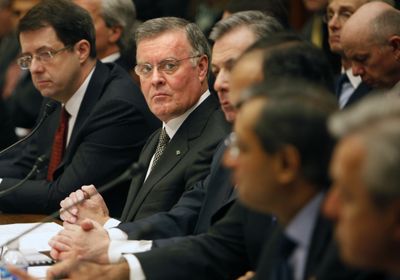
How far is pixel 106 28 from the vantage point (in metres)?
5.14

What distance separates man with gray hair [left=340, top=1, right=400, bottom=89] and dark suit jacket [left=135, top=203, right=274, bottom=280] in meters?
1.11

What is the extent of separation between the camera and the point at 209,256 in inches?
108

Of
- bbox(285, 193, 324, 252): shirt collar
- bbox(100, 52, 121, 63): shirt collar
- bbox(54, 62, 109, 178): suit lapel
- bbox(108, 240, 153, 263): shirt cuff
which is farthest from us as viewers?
bbox(100, 52, 121, 63): shirt collar

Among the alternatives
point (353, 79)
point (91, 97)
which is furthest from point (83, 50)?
point (353, 79)

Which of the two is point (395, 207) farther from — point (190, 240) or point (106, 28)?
point (106, 28)

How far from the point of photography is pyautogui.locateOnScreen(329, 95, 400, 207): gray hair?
1.70 m

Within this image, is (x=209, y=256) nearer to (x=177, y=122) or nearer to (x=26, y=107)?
(x=177, y=122)

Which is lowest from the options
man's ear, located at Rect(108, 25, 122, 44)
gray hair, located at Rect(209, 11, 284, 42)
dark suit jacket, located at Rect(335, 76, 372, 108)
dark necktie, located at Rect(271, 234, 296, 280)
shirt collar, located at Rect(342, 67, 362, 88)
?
shirt collar, located at Rect(342, 67, 362, 88)

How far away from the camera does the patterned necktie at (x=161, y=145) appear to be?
3615mm

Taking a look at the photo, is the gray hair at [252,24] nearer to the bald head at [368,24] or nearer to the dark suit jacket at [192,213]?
the dark suit jacket at [192,213]

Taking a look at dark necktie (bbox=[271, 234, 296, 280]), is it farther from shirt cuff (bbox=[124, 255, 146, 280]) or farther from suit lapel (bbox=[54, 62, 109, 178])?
suit lapel (bbox=[54, 62, 109, 178])

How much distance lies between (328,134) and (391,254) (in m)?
0.35

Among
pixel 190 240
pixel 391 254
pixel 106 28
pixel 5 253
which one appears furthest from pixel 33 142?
pixel 391 254

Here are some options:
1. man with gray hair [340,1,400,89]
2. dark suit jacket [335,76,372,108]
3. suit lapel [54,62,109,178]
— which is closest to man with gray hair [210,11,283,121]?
man with gray hair [340,1,400,89]
